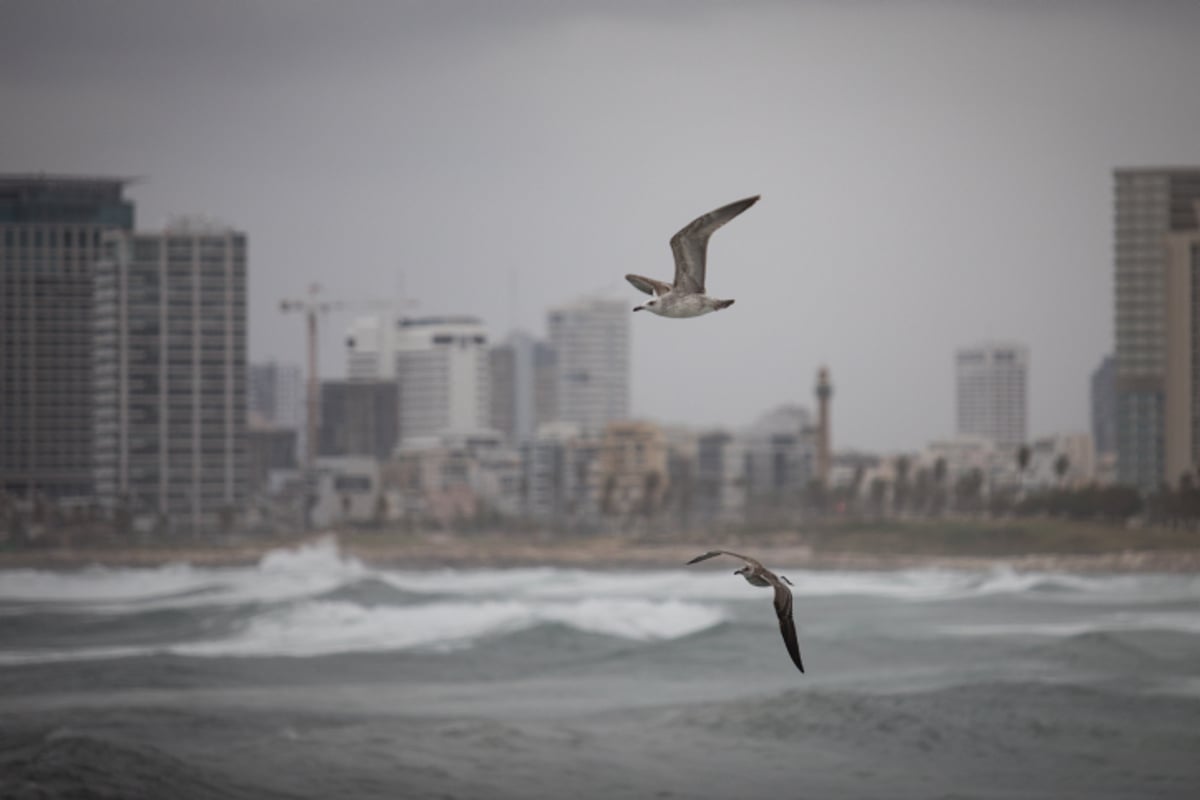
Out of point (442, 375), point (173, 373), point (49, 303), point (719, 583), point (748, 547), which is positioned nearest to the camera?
point (719, 583)

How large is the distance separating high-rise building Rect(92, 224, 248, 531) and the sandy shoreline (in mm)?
A: 10746

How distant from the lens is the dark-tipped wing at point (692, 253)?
9008 mm

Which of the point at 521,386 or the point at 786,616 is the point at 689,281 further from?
the point at 521,386

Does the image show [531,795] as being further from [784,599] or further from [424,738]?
[784,599]

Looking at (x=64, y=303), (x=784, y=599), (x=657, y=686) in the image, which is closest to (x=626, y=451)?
(x=64, y=303)

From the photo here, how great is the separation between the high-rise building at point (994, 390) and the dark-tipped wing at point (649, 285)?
6724 inches

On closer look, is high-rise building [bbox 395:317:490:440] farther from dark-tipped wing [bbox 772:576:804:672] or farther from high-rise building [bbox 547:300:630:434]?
dark-tipped wing [bbox 772:576:804:672]

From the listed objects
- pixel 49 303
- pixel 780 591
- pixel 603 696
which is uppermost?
pixel 49 303

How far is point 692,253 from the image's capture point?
30.2 feet

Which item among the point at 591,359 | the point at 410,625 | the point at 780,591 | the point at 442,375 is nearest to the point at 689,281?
the point at 780,591

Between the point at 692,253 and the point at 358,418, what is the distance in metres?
134

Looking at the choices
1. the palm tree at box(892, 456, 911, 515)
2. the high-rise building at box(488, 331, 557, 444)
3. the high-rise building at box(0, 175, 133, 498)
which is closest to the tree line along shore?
the palm tree at box(892, 456, 911, 515)

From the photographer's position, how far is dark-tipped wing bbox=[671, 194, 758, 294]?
9.01 m

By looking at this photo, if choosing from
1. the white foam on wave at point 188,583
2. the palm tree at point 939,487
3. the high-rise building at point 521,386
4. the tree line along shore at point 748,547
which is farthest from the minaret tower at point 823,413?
the high-rise building at point 521,386
